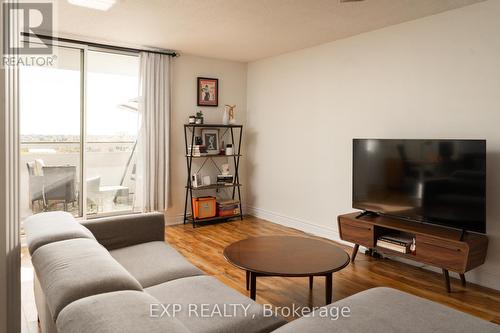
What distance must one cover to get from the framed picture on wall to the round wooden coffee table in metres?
3.02

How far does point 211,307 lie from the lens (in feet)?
5.82

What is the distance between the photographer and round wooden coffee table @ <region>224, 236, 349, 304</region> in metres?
2.43

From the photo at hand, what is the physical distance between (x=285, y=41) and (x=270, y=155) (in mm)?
1737

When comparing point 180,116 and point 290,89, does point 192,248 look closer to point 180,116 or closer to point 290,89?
point 180,116

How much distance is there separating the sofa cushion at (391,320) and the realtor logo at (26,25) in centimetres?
161

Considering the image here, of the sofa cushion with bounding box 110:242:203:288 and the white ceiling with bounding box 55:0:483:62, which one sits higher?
the white ceiling with bounding box 55:0:483:62

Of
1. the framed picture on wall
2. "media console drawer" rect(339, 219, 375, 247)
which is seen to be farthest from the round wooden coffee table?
the framed picture on wall

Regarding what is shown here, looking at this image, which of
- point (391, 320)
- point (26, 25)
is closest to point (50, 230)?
point (391, 320)

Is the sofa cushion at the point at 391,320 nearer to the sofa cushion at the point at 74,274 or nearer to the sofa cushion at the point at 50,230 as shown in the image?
the sofa cushion at the point at 74,274

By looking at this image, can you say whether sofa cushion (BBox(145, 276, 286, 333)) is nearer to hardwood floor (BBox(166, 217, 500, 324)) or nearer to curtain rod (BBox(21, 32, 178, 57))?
hardwood floor (BBox(166, 217, 500, 324))

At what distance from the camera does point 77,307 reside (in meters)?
1.17

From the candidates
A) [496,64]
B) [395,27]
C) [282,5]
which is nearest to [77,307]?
[282,5]

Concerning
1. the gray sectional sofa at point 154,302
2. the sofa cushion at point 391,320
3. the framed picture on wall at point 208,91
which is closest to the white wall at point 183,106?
the framed picture on wall at point 208,91

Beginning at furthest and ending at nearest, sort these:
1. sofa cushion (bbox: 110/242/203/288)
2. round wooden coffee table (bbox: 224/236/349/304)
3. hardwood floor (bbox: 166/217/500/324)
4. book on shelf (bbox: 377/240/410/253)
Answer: book on shelf (bbox: 377/240/410/253) < hardwood floor (bbox: 166/217/500/324) < round wooden coffee table (bbox: 224/236/349/304) < sofa cushion (bbox: 110/242/203/288)
